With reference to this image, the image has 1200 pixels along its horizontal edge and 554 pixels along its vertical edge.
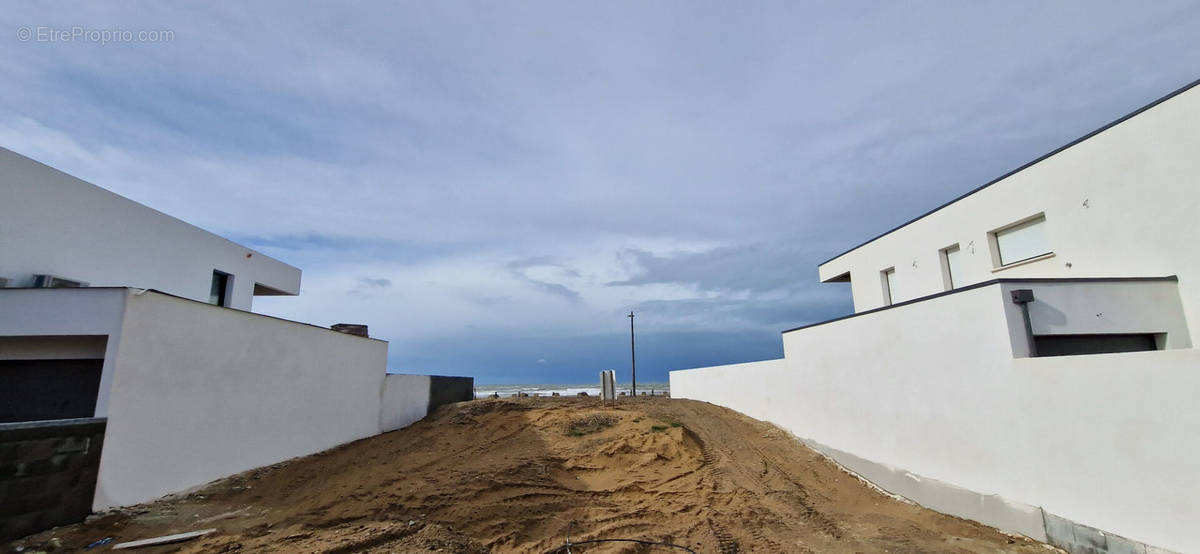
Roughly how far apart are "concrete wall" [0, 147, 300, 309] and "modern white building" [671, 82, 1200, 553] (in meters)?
14.9

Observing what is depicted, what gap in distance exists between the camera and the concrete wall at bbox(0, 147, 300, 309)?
9055 millimetres

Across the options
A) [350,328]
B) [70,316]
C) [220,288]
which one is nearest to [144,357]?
[70,316]

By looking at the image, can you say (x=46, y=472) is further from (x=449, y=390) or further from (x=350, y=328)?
(x=449, y=390)

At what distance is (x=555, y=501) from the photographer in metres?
8.64

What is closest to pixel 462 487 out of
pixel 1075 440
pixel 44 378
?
pixel 44 378

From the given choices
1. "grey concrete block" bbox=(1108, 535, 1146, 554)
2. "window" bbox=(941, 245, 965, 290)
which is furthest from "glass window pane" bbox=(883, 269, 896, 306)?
"grey concrete block" bbox=(1108, 535, 1146, 554)

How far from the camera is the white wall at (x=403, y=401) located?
13.7m

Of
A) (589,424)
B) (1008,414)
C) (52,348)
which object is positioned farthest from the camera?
(589,424)

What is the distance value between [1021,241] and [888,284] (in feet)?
15.0

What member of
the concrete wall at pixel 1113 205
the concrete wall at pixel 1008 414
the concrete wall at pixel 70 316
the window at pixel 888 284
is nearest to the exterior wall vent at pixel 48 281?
the concrete wall at pixel 70 316

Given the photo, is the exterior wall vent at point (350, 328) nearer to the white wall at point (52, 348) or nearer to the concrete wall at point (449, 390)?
the concrete wall at point (449, 390)

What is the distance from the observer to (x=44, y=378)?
7879mm

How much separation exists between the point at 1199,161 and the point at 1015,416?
439 cm

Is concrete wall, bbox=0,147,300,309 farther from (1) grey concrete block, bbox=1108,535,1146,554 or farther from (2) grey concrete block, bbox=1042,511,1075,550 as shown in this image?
(1) grey concrete block, bbox=1108,535,1146,554
